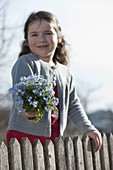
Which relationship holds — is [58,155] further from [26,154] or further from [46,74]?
[46,74]

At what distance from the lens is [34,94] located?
5.16 metres

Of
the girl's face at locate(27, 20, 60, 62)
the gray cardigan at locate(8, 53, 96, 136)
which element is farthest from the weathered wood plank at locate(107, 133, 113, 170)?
the girl's face at locate(27, 20, 60, 62)

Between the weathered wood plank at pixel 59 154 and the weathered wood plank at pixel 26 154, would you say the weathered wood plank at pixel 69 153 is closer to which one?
the weathered wood plank at pixel 59 154

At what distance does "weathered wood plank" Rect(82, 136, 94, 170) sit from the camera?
5.66m

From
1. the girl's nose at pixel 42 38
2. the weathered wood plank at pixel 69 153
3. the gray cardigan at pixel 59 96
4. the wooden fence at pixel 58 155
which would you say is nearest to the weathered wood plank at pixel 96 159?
the wooden fence at pixel 58 155

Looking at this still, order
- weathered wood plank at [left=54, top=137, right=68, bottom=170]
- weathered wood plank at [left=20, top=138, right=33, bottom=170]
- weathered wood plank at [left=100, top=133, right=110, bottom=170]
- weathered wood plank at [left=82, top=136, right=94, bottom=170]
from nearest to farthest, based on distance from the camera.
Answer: weathered wood plank at [left=20, top=138, right=33, bottom=170] < weathered wood plank at [left=54, top=137, right=68, bottom=170] < weathered wood plank at [left=82, top=136, right=94, bottom=170] < weathered wood plank at [left=100, top=133, right=110, bottom=170]

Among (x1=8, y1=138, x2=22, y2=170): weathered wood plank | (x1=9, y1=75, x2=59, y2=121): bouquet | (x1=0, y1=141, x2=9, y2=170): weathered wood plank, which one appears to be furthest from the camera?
(x1=9, y1=75, x2=59, y2=121): bouquet

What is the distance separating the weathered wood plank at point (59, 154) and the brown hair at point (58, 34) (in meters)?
0.98

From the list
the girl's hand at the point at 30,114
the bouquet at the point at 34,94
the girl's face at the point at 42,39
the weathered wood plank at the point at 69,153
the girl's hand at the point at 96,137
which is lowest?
the weathered wood plank at the point at 69,153

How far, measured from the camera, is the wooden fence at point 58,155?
4754mm

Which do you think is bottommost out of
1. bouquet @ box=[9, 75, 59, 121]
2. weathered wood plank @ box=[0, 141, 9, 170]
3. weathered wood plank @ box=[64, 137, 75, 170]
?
weathered wood plank @ box=[0, 141, 9, 170]

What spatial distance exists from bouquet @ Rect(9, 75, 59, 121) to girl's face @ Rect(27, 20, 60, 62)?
49 cm

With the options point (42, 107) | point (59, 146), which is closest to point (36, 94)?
point (42, 107)

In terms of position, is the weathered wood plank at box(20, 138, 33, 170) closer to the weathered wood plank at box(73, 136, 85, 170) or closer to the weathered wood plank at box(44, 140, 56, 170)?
the weathered wood plank at box(44, 140, 56, 170)
